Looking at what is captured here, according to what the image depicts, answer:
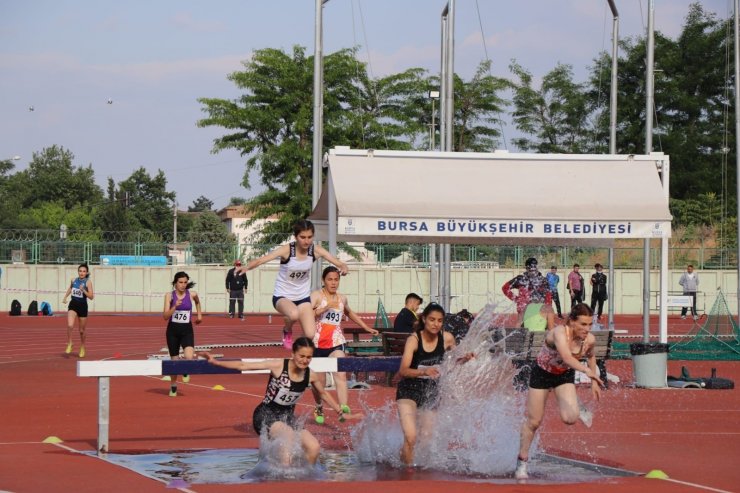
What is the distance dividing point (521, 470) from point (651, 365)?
8.95 metres

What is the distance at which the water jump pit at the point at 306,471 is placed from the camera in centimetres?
1020

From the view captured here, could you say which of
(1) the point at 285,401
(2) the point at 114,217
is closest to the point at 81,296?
(1) the point at 285,401

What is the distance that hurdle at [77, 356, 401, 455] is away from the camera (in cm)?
1126

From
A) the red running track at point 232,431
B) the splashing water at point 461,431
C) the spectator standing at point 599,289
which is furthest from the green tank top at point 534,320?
the spectator standing at point 599,289

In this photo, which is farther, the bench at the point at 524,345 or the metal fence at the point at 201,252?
the metal fence at the point at 201,252

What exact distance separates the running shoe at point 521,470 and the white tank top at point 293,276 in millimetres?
4058

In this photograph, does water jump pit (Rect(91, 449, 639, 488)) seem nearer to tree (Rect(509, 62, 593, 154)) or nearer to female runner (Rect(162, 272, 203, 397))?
female runner (Rect(162, 272, 203, 397))

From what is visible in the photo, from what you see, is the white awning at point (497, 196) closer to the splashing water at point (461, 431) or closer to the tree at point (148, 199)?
the splashing water at point (461, 431)

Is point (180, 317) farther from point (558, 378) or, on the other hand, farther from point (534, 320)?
point (558, 378)

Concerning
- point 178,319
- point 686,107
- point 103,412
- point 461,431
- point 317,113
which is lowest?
point 461,431

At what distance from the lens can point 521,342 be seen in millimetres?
18031

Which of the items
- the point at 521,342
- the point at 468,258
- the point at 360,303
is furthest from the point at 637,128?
the point at 521,342

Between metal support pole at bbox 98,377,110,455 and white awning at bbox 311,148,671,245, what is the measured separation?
676 centimetres

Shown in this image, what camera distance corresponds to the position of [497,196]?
757 inches
